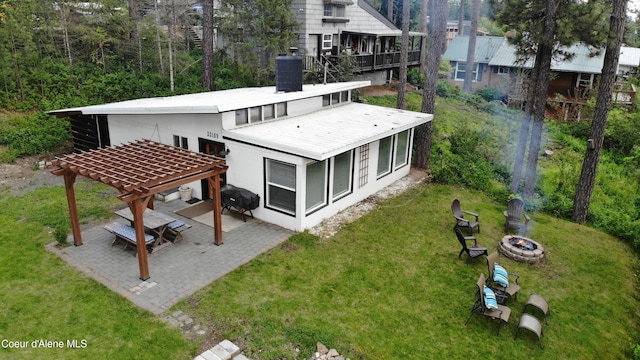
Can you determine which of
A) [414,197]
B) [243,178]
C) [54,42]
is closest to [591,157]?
[414,197]

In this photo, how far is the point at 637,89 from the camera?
26.9 m

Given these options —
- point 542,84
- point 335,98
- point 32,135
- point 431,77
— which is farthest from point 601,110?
point 32,135

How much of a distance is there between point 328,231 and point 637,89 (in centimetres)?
2557

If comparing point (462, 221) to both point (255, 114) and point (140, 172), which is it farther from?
point (140, 172)

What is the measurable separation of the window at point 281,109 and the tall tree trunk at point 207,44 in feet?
26.4

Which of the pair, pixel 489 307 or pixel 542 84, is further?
pixel 542 84

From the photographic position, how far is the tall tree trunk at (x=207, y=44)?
1908 cm

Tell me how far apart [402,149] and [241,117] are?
6.30m

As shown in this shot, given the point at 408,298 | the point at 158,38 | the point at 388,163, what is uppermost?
the point at 158,38

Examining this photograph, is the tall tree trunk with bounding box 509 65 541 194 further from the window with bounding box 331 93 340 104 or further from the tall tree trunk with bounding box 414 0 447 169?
the window with bounding box 331 93 340 104

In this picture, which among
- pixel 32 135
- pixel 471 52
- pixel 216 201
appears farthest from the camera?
pixel 471 52

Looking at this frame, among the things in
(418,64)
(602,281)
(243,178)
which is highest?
(418,64)

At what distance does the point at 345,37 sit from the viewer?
27734 mm

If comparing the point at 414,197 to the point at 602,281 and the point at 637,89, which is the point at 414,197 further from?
the point at 637,89
